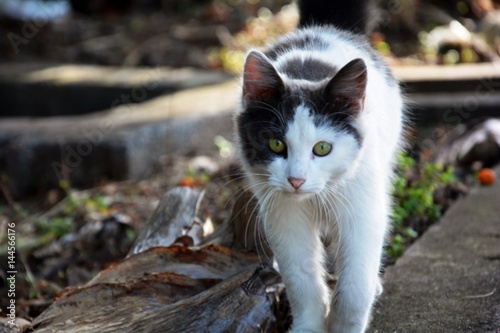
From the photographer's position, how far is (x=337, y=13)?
165 inches

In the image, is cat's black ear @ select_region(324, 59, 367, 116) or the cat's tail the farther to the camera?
the cat's tail

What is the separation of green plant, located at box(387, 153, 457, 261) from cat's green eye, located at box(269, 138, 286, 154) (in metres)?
1.30

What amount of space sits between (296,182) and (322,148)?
19cm

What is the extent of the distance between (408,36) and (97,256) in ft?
17.9

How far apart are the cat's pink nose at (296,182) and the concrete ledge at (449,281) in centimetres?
69

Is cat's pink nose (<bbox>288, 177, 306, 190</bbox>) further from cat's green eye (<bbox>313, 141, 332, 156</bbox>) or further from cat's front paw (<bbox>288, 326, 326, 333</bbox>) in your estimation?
cat's front paw (<bbox>288, 326, 326, 333</bbox>)

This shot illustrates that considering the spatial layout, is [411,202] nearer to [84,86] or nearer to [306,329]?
[306,329]

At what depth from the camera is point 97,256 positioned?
462 cm

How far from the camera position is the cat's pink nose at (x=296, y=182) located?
2.75 m

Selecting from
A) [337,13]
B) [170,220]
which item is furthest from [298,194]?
[337,13]

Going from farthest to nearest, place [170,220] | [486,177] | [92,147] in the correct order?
[92,147] < [486,177] < [170,220]

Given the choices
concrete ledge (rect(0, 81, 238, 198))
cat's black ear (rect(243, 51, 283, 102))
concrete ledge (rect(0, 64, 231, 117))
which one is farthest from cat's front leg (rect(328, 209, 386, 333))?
concrete ledge (rect(0, 64, 231, 117))

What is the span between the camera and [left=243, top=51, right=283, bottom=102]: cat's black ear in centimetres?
290

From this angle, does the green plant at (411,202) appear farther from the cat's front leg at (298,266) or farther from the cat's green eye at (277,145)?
the cat's green eye at (277,145)
